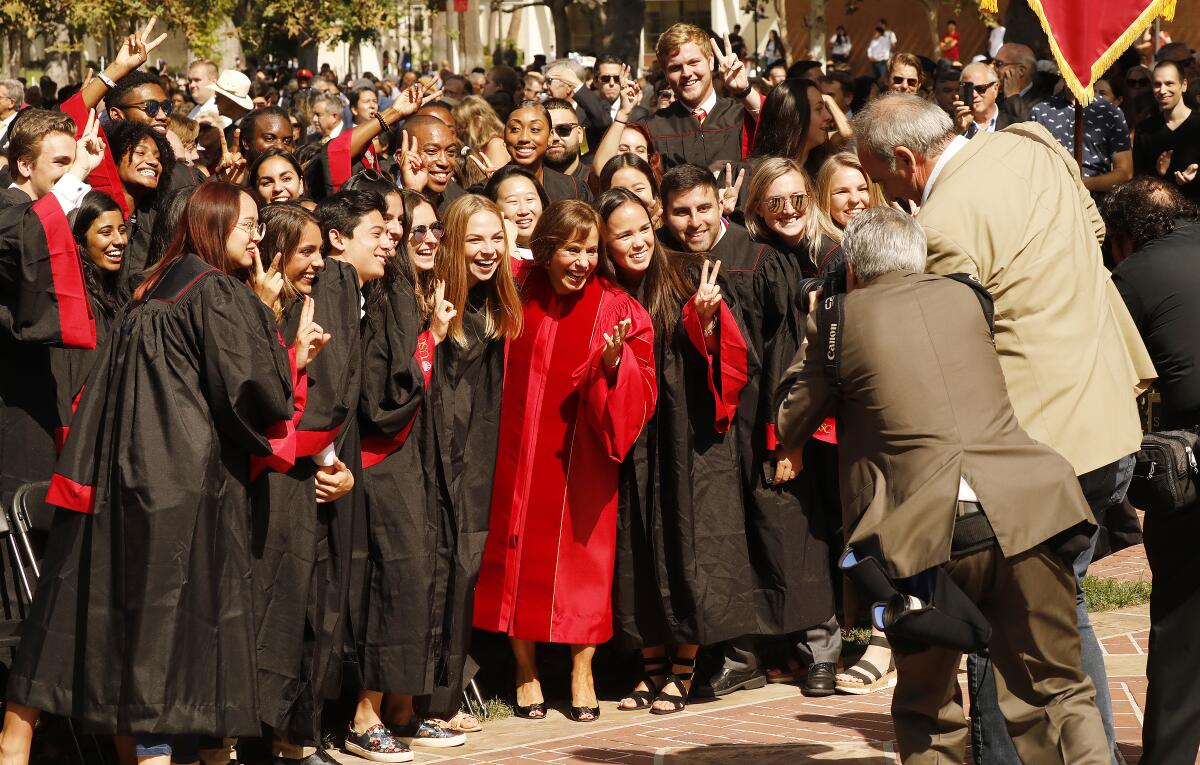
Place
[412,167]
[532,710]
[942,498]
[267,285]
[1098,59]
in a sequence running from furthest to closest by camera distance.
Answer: [1098,59] → [412,167] → [532,710] → [267,285] → [942,498]

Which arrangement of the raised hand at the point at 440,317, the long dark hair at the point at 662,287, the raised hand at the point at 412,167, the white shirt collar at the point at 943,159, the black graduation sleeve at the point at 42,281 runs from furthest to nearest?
1. the raised hand at the point at 412,167
2. the long dark hair at the point at 662,287
3. the raised hand at the point at 440,317
4. the black graduation sleeve at the point at 42,281
5. the white shirt collar at the point at 943,159

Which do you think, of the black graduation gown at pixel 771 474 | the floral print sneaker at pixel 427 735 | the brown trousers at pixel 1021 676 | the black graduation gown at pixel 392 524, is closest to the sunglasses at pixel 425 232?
the black graduation gown at pixel 392 524

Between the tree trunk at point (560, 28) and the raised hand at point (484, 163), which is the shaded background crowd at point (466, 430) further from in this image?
the tree trunk at point (560, 28)

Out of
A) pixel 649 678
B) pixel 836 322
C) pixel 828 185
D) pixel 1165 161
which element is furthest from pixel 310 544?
pixel 1165 161

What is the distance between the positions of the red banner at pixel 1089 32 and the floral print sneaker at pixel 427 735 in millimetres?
4568

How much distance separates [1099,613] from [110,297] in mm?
5012

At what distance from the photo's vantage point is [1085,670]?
5238 millimetres

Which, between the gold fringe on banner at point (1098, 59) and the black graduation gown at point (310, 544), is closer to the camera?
the black graduation gown at point (310, 544)

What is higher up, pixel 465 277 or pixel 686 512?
pixel 465 277

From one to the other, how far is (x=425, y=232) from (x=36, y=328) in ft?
5.26

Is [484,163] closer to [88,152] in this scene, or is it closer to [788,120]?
[788,120]

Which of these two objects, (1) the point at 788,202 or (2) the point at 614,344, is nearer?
(2) the point at 614,344

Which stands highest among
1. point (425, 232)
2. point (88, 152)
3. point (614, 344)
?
point (88, 152)

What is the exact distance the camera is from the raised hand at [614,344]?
255 inches
